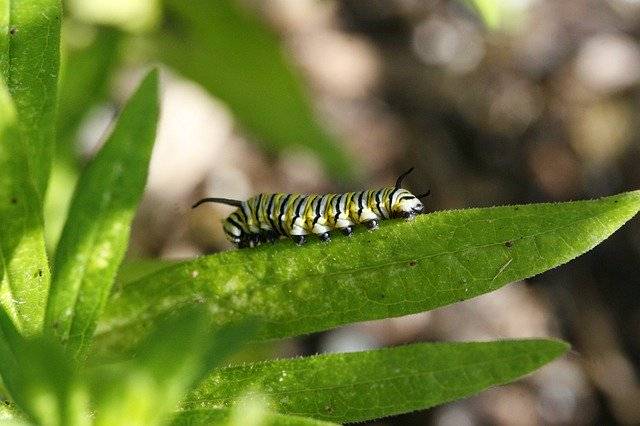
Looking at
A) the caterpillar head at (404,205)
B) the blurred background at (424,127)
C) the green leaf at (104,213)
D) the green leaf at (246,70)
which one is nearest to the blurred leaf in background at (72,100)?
the blurred background at (424,127)

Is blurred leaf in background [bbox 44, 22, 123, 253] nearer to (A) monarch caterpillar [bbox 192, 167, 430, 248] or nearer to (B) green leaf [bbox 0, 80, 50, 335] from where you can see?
(A) monarch caterpillar [bbox 192, 167, 430, 248]

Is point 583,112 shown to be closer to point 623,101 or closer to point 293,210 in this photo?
point 623,101

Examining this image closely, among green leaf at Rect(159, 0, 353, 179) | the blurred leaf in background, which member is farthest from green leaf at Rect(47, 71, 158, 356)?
green leaf at Rect(159, 0, 353, 179)

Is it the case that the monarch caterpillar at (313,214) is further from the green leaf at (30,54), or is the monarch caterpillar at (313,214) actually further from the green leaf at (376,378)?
the green leaf at (30,54)

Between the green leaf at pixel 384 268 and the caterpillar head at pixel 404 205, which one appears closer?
the green leaf at pixel 384 268

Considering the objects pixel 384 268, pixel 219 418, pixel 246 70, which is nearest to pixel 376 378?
pixel 384 268

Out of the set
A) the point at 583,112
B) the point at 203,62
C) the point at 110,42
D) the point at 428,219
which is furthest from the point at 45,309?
the point at 583,112

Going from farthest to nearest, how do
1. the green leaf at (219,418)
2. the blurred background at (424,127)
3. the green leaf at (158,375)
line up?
1. the blurred background at (424,127)
2. the green leaf at (219,418)
3. the green leaf at (158,375)
